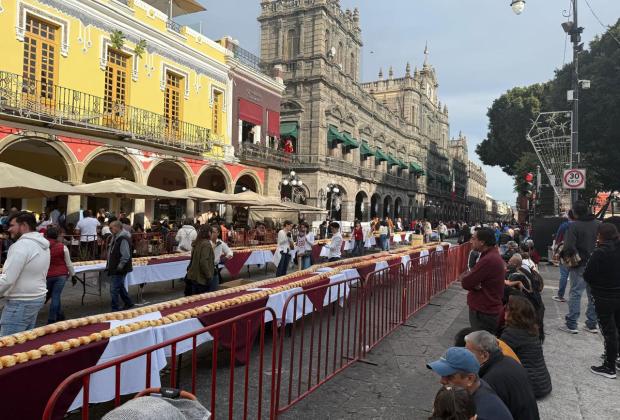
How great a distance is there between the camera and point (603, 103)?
20719 mm

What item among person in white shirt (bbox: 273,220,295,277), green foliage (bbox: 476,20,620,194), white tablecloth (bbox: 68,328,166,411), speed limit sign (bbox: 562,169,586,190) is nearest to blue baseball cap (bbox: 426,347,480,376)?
white tablecloth (bbox: 68,328,166,411)

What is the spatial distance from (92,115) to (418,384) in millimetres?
14675

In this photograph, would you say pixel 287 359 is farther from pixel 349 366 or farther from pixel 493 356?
pixel 493 356

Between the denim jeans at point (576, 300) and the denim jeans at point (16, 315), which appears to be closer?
the denim jeans at point (16, 315)

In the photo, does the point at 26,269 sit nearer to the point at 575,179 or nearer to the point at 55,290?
the point at 55,290

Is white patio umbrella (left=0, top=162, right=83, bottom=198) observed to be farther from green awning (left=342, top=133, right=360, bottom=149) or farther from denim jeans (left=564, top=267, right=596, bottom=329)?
green awning (left=342, top=133, right=360, bottom=149)

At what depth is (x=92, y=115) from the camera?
48.0ft

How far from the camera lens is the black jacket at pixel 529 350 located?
145 inches

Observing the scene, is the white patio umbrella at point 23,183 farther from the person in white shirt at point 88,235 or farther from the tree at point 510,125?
the tree at point 510,125

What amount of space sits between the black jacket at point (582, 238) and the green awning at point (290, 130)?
24930mm

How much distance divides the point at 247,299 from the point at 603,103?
77.2 feet

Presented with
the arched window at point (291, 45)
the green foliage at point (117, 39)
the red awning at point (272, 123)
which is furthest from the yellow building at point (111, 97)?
the arched window at point (291, 45)

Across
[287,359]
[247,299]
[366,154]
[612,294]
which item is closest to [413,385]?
[287,359]

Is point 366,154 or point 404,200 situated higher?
point 366,154
